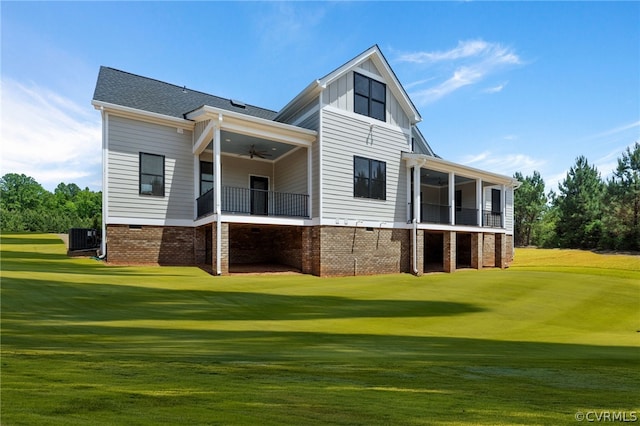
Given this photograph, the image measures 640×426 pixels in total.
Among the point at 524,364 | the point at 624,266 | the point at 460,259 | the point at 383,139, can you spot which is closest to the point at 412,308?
the point at 524,364

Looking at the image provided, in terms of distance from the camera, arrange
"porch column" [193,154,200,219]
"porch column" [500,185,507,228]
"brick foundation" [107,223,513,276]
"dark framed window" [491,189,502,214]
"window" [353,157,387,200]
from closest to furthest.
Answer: "brick foundation" [107,223,513,276]
"porch column" [193,154,200,219]
"window" [353,157,387,200]
"porch column" [500,185,507,228]
"dark framed window" [491,189,502,214]

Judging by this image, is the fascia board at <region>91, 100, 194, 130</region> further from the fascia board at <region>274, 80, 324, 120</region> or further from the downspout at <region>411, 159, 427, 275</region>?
the downspout at <region>411, 159, 427, 275</region>

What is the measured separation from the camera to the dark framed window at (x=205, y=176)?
752 inches

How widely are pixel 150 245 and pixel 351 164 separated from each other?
1022 centimetres

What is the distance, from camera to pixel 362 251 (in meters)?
18.6

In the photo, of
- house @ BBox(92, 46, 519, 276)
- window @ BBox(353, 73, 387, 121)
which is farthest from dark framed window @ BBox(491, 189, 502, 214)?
window @ BBox(353, 73, 387, 121)

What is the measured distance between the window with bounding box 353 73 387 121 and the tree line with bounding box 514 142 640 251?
37.5 metres

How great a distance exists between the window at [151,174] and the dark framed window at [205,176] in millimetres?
1941

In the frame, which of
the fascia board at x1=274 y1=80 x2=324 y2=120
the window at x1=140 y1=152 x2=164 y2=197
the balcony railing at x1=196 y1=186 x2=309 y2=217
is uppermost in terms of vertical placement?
the fascia board at x1=274 y1=80 x2=324 y2=120

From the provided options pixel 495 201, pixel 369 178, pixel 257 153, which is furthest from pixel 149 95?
pixel 495 201

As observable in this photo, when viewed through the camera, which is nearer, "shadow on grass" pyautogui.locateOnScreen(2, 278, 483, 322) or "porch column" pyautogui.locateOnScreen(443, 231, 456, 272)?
"shadow on grass" pyautogui.locateOnScreen(2, 278, 483, 322)

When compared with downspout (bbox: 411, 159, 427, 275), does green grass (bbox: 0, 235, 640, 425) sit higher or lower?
lower

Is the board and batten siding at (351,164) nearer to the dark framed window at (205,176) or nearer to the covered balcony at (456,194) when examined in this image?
the covered balcony at (456,194)

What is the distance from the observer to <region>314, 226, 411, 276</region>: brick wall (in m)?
17.2
